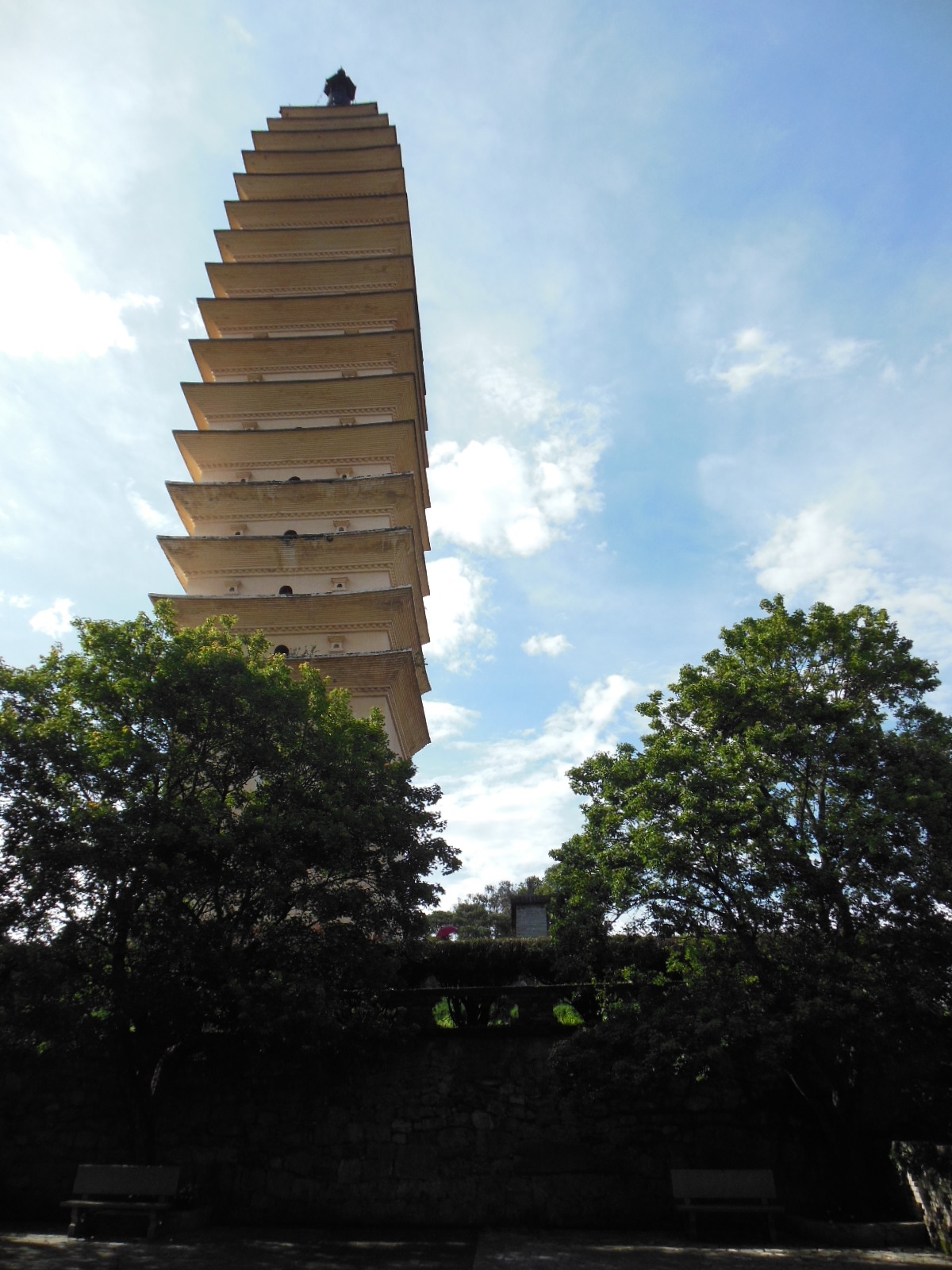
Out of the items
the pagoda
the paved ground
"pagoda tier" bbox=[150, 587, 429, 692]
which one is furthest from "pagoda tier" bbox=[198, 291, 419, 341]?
the paved ground

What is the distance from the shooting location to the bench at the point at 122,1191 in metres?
7.77

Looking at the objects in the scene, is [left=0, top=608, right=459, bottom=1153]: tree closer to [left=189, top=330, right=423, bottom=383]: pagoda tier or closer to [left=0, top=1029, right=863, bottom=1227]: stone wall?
[left=0, top=1029, right=863, bottom=1227]: stone wall

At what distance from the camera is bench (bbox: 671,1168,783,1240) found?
7.82m

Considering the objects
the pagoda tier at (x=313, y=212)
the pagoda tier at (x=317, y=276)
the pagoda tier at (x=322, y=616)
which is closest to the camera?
the pagoda tier at (x=322, y=616)

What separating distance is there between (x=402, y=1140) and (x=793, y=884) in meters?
5.41

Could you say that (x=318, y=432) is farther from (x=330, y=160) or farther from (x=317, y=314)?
(x=330, y=160)

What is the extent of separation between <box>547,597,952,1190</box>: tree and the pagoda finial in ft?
109

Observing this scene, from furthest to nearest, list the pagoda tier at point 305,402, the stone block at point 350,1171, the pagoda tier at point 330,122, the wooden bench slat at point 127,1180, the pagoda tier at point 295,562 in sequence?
the pagoda tier at point 330,122, the pagoda tier at point 305,402, the pagoda tier at point 295,562, the stone block at point 350,1171, the wooden bench slat at point 127,1180

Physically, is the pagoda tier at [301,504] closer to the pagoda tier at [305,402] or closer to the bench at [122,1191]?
the pagoda tier at [305,402]

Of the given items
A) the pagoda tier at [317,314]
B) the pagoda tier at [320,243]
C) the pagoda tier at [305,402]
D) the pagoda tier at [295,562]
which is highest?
the pagoda tier at [320,243]

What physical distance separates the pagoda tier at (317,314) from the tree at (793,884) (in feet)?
50.5

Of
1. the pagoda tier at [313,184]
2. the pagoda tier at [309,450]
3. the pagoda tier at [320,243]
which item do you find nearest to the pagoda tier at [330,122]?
the pagoda tier at [313,184]

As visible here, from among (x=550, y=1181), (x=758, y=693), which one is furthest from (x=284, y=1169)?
(x=758, y=693)

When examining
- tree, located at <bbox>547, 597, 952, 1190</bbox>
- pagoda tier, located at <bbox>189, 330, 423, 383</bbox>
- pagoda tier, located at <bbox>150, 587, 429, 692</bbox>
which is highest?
pagoda tier, located at <bbox>189, 330, 423, 383</bbox>
